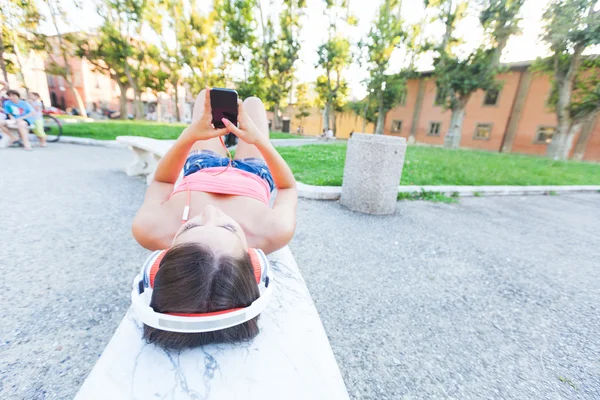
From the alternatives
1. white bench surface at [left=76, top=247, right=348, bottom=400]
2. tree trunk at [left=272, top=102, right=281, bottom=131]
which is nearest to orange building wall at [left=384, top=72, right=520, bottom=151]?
tree trunk at [left=272, top=102, right=281, bottom=131]

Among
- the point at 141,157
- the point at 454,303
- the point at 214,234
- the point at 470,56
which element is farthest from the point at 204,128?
the point at 470,56

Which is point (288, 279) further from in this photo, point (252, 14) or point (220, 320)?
point (252, 14)

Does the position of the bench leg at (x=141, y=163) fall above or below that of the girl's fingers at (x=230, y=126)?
below

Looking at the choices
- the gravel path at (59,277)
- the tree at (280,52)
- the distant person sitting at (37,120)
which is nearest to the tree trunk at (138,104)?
the tree at (280,52)

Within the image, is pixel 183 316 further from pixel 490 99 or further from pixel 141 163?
pixel 490 99

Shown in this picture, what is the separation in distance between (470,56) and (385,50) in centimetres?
731

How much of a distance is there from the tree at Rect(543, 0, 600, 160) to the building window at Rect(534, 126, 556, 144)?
15.3 ft

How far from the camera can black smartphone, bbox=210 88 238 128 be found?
1.62 meters

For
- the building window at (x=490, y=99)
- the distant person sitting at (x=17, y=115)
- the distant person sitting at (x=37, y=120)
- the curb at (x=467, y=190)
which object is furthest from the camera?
the building window at (x=490, y=99)

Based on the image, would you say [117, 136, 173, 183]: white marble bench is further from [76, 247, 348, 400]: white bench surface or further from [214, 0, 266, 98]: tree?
[214, 0, 266, 98]: tree

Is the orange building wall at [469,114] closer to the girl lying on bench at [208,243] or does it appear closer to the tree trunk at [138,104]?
the girl lying on bench at [208,243]

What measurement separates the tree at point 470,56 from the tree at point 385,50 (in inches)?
126

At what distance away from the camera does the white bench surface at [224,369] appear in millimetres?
781

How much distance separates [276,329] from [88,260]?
2.15 meters
